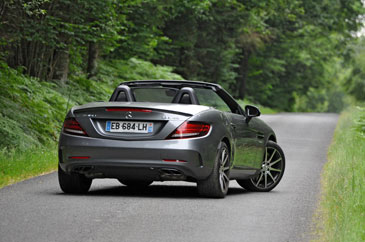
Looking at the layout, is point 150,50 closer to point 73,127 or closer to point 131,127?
point 73,127

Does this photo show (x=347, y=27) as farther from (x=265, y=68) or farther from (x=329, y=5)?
(x=265, y=68)

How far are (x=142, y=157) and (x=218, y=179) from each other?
977mm

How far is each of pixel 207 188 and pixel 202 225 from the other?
6.11 feet

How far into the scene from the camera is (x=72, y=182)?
9.63 meters

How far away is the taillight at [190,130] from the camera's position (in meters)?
8.95

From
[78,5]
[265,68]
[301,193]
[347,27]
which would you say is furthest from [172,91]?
[265,68]

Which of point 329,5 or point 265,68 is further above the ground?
point 329,5

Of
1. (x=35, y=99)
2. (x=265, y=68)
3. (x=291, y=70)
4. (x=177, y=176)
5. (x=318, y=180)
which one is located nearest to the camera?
(x=177, y=176)

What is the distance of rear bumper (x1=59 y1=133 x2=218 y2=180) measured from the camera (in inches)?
351

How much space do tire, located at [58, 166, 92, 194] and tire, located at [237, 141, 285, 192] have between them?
2306 millimetres

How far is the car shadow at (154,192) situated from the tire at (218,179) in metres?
0.29

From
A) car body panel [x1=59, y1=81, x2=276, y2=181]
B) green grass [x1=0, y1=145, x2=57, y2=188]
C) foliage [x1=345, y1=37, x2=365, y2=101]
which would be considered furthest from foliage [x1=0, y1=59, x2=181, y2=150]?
foliage [x1=345, y1=37, x2=365, y2=101]

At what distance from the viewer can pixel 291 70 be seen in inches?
2596

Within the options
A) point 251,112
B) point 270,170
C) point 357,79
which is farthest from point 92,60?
point 357,79
